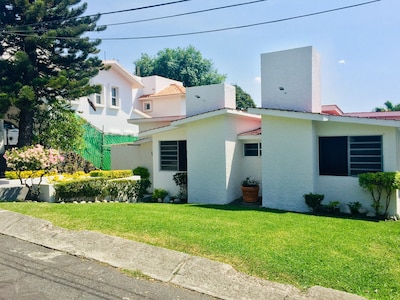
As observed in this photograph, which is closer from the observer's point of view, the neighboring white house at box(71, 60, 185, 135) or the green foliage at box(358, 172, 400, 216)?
the green foliage at box(358, 172, 400, 216)

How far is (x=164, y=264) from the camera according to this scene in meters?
6.23

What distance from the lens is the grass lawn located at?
578 centimetres

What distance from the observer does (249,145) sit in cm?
1479

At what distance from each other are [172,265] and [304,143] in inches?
298

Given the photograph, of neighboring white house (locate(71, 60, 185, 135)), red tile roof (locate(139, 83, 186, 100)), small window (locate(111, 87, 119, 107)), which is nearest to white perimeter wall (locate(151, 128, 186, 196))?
neighboring white house (locate(71, 60, 185, 135))

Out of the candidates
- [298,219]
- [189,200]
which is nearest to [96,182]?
[189,200]

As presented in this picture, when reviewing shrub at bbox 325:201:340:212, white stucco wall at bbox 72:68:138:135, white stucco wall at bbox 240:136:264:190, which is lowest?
shrub at bbox 325:201:340:212

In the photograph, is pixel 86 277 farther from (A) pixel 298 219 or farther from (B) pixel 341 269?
(A) pixel 298 219

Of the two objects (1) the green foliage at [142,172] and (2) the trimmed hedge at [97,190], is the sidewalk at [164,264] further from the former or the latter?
(1) the green foliage at [142,172]

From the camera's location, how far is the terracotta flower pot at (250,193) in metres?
13.7

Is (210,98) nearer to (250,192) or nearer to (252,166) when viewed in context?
(252,166)

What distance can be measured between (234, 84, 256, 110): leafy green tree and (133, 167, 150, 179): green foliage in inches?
1201

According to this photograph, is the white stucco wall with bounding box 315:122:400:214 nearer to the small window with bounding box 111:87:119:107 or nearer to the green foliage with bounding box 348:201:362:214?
the green foliage with bounding box 348:201:362:214

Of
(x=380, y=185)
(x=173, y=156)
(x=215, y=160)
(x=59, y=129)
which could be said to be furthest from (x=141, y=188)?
(x=380, y=185)
